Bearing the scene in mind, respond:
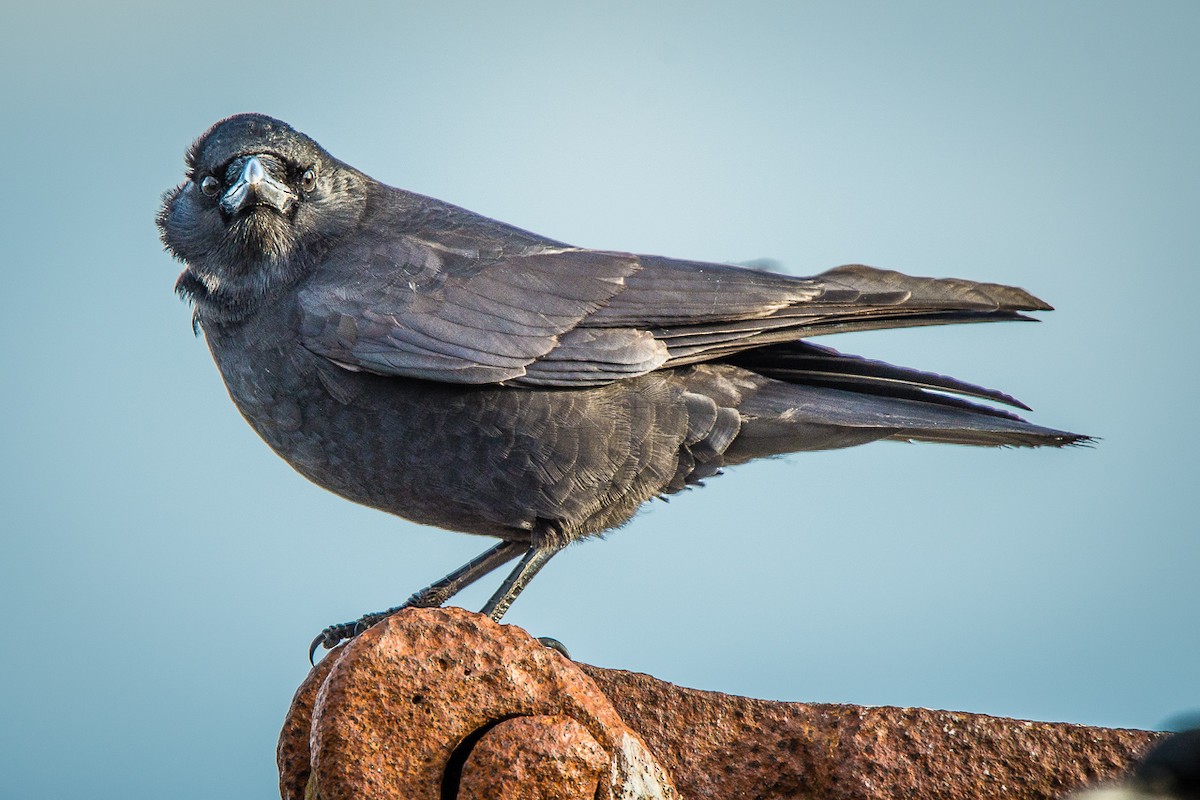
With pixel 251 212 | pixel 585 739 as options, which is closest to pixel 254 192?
pixel 251 212

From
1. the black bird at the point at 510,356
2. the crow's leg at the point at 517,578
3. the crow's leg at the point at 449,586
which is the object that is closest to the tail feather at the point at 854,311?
the black bird at the point at 510,356

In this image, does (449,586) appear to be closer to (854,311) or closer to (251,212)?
(251,212)

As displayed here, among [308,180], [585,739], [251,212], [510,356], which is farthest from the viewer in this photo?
[308,180]

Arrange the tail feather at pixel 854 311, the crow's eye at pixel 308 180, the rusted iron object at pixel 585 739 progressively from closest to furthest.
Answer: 1. the rusted iron object at pixel 585 739
2. the tail feather at pixel 854 311
3. the crow's eye at pixel 308 180

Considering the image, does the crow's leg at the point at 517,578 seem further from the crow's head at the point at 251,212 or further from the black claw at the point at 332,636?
the crow's head at the point at 251,212

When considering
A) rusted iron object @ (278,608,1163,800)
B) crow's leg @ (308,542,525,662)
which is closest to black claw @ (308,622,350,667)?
crow's leg @ (308,542,525,662)

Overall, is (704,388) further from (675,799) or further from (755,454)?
(675,799)
